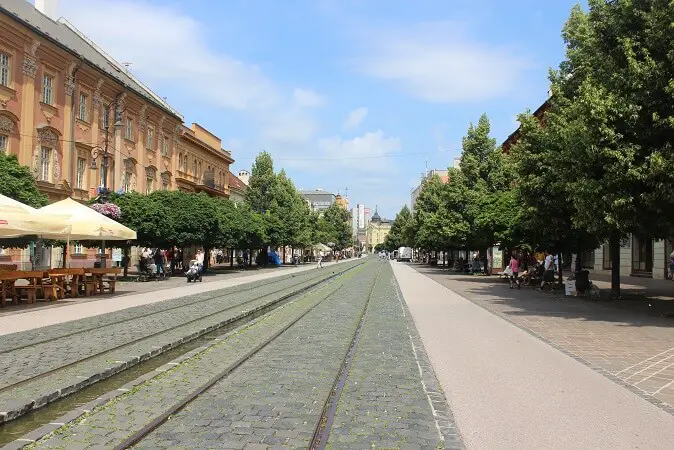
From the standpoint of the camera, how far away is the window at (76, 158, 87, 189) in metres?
36.8

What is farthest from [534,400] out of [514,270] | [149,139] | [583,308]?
[149,139]

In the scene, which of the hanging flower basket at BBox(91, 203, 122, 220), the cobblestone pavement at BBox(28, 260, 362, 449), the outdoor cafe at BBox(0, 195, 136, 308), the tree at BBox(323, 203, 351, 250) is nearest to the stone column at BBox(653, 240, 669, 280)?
the outdoor cafe at BBox(0, 195, 136, 308)

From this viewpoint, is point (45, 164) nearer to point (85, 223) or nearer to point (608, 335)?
point (85, 223)

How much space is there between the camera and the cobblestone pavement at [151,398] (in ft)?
17.3

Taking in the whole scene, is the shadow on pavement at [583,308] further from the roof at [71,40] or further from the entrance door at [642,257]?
the roof at [71,40]

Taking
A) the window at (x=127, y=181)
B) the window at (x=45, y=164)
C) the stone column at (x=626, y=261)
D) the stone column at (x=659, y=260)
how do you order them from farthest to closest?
1. the window at (x=127, y=181)
2. the stone column at (x=626, y=261)
3. the stone column at (x=659, y=260)
4. the window at (x=45, y=164)

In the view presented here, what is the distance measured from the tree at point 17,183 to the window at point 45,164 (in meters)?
12.4

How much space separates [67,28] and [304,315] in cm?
3573

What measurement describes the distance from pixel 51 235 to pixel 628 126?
56.3ft

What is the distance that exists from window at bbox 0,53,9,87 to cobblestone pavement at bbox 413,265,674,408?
→ 81.2ft

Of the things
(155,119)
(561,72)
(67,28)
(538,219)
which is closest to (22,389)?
(538,219)

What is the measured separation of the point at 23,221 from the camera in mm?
15859

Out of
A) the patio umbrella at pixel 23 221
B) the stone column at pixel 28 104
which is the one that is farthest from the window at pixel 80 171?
the patio umbrella at pixel 23 221

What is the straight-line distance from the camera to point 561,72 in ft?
75.3
